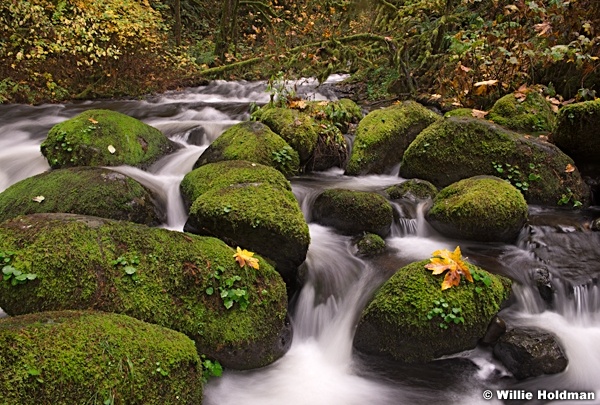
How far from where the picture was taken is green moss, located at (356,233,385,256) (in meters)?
5.16

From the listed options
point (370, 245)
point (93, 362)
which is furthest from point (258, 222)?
point (93, 362)

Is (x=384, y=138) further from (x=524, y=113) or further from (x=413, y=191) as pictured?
(x=524, y=113)

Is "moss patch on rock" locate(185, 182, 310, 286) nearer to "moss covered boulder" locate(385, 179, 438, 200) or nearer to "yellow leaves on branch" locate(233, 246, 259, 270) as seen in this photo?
"yellow leaves on branch" locate(233, 246, 259, 270)

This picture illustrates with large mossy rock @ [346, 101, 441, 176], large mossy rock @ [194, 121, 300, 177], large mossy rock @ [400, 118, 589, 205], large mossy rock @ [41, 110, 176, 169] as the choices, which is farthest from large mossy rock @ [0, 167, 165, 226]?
large mossy rock @ [400, 118, 589, 205]

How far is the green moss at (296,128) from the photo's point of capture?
7.02 m

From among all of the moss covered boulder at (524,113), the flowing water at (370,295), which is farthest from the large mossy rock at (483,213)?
the moss covered boulder at (524,113)

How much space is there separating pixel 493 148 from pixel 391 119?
5.93 ft

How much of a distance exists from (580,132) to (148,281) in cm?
627

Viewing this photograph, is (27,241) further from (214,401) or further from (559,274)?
A: (559,274)

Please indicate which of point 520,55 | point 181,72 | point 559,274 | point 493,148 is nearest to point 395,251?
point 559,274

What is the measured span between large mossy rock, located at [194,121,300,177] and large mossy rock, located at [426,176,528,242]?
2.32 m

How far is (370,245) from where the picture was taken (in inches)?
204

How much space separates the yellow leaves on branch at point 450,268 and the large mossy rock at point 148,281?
1383 millimetres

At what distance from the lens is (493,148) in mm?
6613
